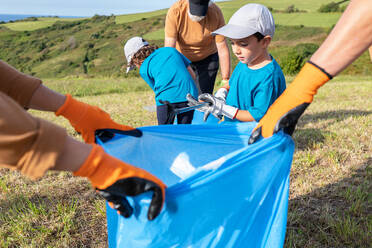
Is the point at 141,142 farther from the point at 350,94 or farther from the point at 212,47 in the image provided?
the point at 350,94

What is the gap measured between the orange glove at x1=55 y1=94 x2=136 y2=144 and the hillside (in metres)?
22.7

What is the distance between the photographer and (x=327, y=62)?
0.98m

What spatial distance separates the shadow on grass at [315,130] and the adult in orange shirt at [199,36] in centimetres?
96

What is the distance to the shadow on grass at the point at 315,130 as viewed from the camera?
2770mm

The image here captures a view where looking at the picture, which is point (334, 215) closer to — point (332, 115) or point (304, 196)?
point (304, 196)

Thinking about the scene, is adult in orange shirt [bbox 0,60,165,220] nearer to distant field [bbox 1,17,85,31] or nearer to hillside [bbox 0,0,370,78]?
hillside [bbox 0,0,370,78]

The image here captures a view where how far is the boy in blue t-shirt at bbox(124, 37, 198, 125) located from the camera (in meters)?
2.25

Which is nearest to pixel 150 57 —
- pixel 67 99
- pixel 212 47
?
pixel 212 47

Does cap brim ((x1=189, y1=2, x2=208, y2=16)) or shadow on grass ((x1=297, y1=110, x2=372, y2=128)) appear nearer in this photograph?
cap brim ((x1=189, y1=2, x2=208, y2=16))

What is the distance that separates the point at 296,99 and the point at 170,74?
1.35 meters

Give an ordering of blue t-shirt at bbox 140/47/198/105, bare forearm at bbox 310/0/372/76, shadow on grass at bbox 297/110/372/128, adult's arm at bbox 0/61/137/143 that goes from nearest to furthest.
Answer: bare forearm at bbox 310/0/372/76 < adult's arm at bbox 0/61/137/143 < blue t-shirt at bbox 140/47/198/105 < shadow on grass at bbox 297/110/372/128

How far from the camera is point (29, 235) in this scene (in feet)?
5.13

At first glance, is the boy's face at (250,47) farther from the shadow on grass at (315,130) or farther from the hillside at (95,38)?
the hillside at (95,38)

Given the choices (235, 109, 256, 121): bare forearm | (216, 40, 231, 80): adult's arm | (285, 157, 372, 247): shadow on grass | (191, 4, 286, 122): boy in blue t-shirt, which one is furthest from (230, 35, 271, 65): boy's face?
(216, 40, 231, 80): adult's arm
